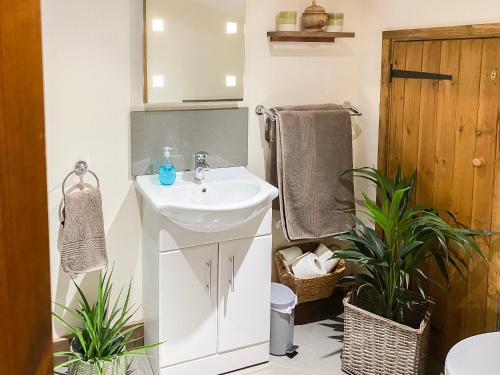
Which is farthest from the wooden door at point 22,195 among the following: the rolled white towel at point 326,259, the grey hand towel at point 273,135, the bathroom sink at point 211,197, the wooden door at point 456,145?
the rolled white towel at point 326,259


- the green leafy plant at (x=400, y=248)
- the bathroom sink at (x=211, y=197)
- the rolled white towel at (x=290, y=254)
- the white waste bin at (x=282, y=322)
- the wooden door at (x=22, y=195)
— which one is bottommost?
the white waste bin at (x=282, y=322)

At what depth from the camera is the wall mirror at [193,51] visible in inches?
101

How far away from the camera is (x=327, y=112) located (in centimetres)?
299

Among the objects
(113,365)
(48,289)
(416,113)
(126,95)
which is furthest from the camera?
(416,113)

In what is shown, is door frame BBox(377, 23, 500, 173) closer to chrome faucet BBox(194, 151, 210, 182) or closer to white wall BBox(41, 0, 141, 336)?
chrome faucet BBox(194, 151, 210, 182)

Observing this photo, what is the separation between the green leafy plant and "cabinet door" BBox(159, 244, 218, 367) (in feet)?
2.02

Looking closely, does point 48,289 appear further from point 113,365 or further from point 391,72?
point 391,72

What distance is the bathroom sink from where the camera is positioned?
2305 millimetres

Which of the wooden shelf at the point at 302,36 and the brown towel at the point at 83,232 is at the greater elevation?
the wooden shelf at the point at 302,36

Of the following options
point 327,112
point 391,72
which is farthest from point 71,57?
point 391,72

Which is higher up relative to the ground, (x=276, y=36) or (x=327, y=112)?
(x=276, y=36)

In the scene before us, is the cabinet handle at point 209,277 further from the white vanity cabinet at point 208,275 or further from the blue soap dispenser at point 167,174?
the blue soap dispenser at point 167,174

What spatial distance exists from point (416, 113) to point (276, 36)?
800mm

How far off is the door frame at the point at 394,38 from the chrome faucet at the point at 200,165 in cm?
97
